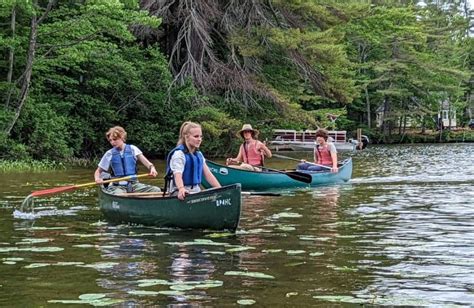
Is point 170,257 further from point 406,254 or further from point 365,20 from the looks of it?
point 365,20

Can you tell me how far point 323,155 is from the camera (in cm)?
1834

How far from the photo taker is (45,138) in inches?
968

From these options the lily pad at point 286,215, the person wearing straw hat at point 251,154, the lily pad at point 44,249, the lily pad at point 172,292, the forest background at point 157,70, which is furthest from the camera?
the forest background at point 157,70

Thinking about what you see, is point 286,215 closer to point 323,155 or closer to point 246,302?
point 246,302

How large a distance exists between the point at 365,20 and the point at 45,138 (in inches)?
1094

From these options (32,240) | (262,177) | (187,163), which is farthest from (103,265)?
(262,177)

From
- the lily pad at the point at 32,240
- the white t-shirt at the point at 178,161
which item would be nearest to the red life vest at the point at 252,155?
the white t-shirt at the point at 178,161

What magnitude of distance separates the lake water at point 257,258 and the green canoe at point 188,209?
0.16 m

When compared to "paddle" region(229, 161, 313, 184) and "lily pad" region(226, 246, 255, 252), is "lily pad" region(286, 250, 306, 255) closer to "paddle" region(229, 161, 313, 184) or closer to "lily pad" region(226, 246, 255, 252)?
"lily pad" region(226, 246, 255, 252)

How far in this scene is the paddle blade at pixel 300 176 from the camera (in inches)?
639

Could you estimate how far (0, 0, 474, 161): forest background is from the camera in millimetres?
23438

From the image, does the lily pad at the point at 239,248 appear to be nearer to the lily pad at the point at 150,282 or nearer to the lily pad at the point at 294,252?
the lily pad at the point at 294,252

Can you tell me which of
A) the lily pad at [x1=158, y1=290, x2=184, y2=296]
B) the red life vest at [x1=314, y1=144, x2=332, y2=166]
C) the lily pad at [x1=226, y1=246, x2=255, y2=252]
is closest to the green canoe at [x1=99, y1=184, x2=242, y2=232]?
the lily pad at [x1=226, y1=246, x2=255, y2=252]

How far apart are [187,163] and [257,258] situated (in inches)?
88.5
